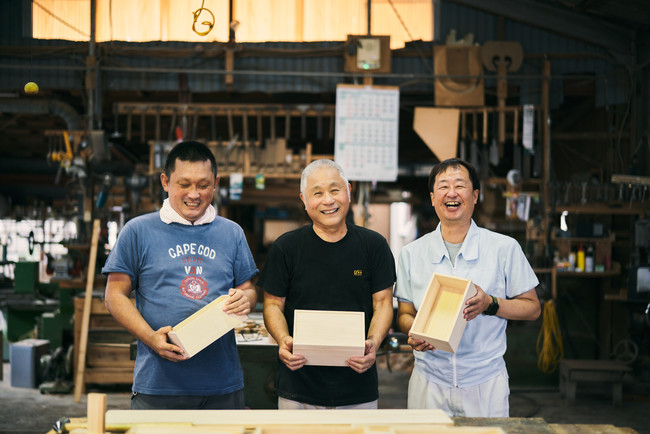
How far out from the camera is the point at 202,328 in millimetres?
2244

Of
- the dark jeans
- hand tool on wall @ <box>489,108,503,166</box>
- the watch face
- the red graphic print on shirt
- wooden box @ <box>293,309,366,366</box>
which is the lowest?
the dark jeans

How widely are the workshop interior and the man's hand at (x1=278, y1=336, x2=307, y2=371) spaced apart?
3.74m

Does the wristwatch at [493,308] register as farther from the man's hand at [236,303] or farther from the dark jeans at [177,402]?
the dark jeans at [177,402]

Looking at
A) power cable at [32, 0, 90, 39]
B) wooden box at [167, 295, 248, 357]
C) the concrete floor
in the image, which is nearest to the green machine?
the concrete floor

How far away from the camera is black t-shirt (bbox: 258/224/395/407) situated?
93.5 inches

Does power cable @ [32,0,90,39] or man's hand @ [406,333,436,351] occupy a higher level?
power cable @ [32,0,90,39]

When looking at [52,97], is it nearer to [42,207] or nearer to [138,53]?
[138,53]

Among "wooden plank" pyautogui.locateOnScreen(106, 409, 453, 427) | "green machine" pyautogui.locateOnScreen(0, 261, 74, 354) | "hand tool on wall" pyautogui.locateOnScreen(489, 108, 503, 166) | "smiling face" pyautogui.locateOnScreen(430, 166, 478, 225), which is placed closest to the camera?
"wooden plank" pyautogui.locateOnScreen(106, 409, 453, 427)

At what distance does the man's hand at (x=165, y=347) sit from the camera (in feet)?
7.34

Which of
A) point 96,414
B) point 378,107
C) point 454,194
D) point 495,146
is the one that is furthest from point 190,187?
point 495,146

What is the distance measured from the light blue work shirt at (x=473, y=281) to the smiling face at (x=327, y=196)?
1.39 ft

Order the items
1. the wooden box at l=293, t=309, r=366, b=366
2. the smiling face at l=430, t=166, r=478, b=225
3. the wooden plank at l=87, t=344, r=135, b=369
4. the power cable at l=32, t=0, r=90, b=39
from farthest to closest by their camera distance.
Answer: the power cable at l=32, t=0, r=90, b=39, the wooden plank at l=87, t=344, r=135, b=369, the smiling face at l=430, t=166, r=478, b=225, the wooden box at l=293, t=309, r=366, b=366

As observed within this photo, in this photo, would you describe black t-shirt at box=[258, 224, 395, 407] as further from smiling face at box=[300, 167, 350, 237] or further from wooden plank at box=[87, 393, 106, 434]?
wooden plank at box=[87, 393, 106, 434]

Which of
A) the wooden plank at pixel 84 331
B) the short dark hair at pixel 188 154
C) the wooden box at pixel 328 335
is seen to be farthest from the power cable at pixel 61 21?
the wooden box at pixel 328 335
